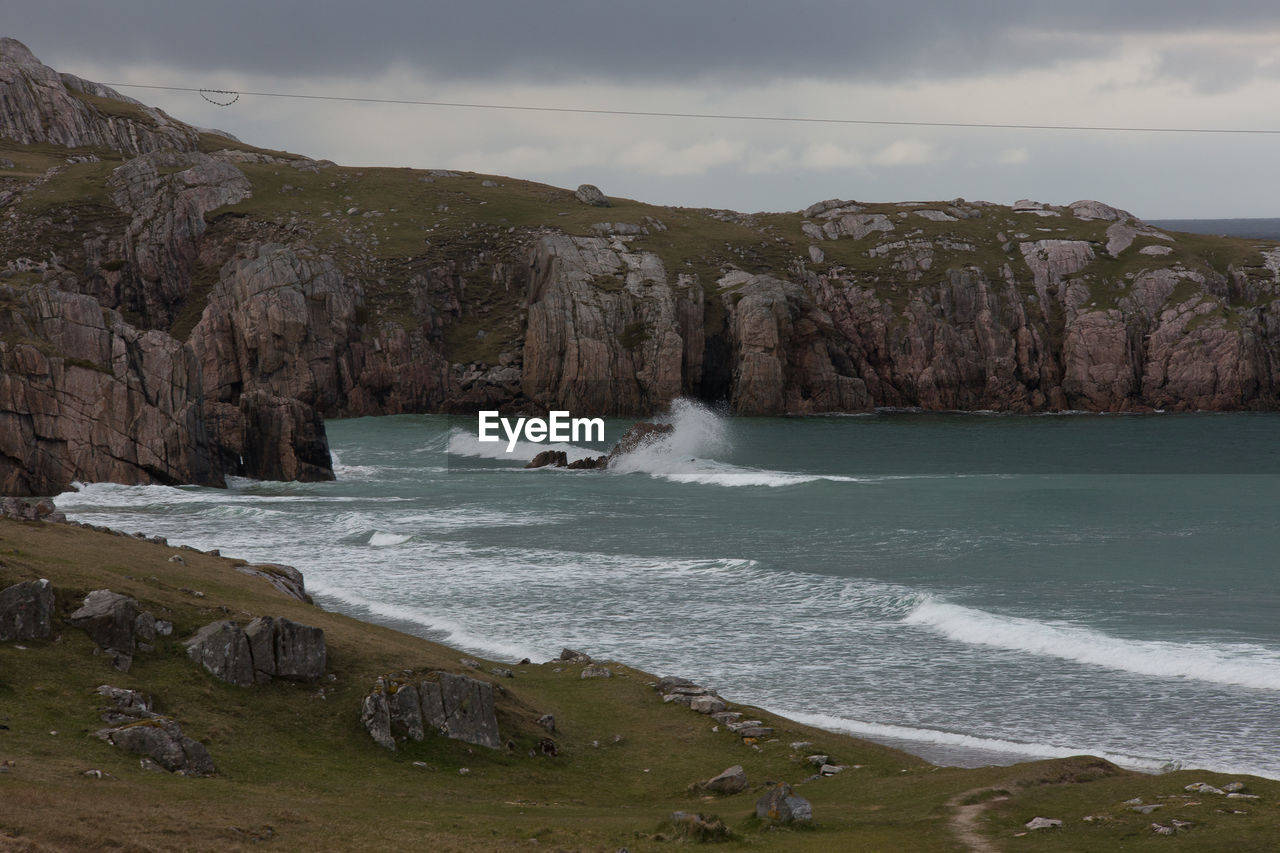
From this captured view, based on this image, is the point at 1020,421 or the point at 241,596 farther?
the point at 1020,421

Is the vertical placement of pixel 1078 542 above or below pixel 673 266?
below

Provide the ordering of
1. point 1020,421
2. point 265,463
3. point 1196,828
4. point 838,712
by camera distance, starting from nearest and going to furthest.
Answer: point 1196,828 → point 838,712 → point 265,463 → point 1020,421

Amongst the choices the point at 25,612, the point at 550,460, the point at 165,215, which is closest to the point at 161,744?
the point at 25,612

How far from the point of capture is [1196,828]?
44.3 ft

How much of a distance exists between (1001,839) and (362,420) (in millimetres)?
107809

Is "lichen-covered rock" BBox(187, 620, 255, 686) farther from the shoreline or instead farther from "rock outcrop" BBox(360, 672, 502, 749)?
the shoreline

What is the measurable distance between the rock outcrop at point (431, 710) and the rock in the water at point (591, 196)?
142188 mm

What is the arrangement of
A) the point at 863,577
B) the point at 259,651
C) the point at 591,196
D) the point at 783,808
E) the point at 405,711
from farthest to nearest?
1. the point at 591,196
2. the point at 863,577
3. the point at 259,651
4. the point at 405,711
5. the point at 783,808

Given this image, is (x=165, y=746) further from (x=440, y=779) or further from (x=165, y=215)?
(x=165, y=215)

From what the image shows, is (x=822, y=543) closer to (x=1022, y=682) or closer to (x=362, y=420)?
(x=1022, y=682)

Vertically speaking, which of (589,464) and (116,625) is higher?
(116,625)

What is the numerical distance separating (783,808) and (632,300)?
4322 inches

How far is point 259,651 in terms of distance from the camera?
19.6m

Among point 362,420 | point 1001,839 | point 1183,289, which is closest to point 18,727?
point 1001,839
